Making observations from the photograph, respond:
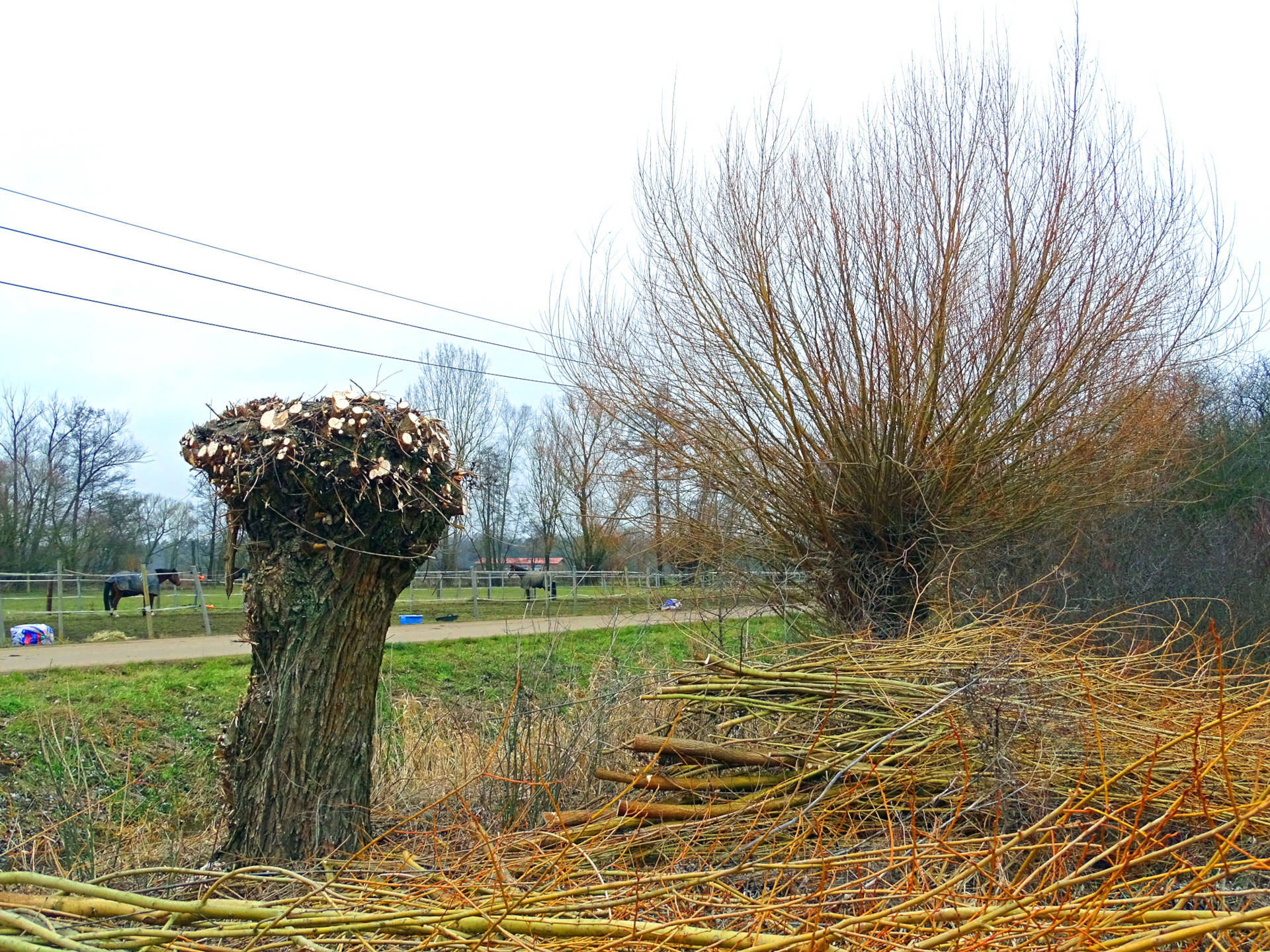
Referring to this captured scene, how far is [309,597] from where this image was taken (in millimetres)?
3602

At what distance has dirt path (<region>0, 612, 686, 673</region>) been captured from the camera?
34.5ft

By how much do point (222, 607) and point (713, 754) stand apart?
62.8 feet

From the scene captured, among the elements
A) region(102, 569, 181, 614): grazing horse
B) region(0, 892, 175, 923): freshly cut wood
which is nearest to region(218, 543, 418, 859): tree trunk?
region(0, 892, 175, 923): freshly cut wood

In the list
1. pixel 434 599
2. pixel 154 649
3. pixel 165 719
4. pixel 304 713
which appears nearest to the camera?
pixel 304 713

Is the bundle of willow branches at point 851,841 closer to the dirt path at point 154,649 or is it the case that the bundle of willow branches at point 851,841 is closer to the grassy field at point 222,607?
the grassy field at point 222,607

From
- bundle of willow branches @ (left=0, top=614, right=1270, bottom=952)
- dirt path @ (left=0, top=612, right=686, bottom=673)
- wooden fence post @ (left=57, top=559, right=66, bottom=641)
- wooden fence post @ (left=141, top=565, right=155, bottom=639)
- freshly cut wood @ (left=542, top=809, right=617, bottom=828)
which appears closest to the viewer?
bundle of willow branches @ (left=0, top=614, right=1270, bottom=952)

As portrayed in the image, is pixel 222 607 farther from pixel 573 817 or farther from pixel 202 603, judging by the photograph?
pixel 573 817

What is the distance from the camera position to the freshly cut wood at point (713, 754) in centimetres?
380

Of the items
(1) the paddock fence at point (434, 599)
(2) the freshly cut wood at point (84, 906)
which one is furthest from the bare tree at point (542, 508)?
(2) the freshly cut wood at point (84, 906)

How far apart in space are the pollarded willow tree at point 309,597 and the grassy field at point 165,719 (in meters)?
0.67

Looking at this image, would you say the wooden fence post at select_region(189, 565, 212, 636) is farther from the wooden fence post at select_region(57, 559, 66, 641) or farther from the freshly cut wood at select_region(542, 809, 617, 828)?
the freshly cut wood at select_region(542, 809, 617, 828)

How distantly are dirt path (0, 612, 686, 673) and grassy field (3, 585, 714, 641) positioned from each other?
0.73 feet

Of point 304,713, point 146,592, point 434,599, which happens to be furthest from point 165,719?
point 434,599

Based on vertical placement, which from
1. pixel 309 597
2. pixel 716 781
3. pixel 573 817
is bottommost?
pixel 573 817
